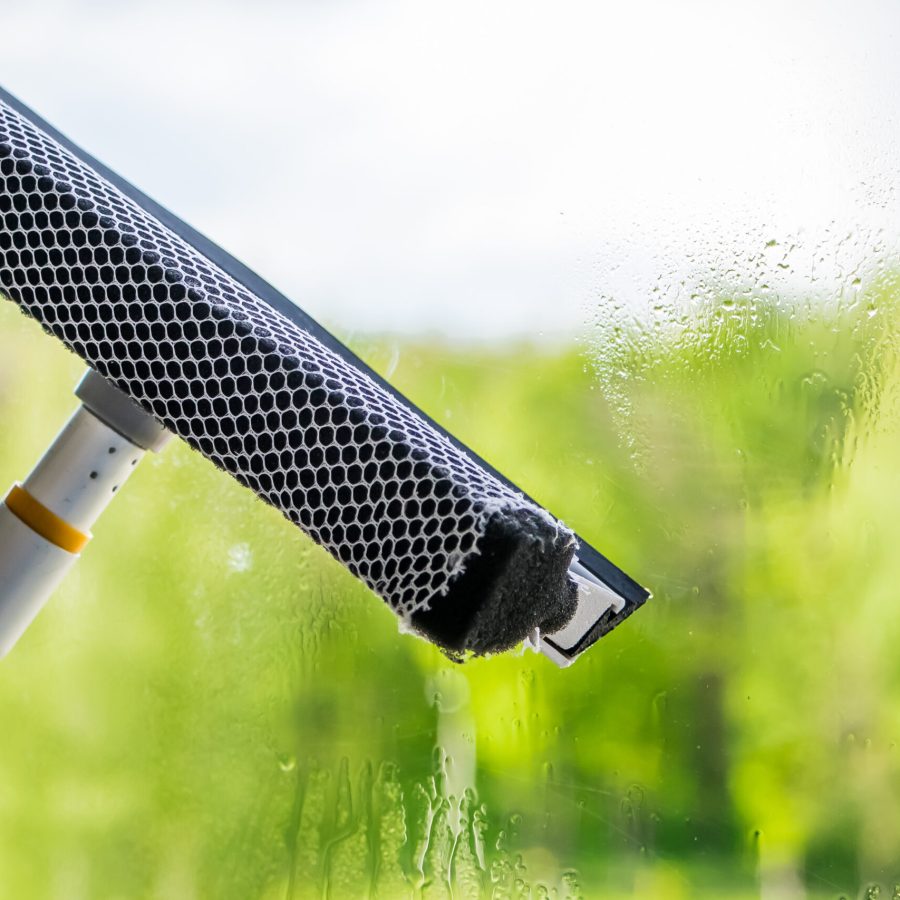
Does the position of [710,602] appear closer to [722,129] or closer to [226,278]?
[722,129]

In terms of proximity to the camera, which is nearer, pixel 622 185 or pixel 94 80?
pixel 622 185

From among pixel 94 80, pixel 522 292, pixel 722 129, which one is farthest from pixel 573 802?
pixel 94 80

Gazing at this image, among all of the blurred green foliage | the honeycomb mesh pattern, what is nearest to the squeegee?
the honeycomb mesh pattern

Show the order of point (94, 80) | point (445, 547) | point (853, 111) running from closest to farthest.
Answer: point (445, 547) → point (853, 111) → point (94, 80)

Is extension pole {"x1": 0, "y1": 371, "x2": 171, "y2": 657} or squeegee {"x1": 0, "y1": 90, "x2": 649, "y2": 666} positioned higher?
squeegee {"x1": 0, "y1": 90, "x2": 649, "y2": 666}

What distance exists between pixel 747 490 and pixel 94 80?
2.00 ft

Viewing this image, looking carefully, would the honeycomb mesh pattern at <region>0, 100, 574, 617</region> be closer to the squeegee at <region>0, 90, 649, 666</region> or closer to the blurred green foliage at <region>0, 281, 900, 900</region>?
the squeegee at <region>0, 90, 649, 666</region>

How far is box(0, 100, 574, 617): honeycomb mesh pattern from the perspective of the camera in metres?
0.27

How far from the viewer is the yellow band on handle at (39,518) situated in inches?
15.2

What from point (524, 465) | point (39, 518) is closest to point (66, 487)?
point (39, 518)

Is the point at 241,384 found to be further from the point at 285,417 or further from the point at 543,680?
the point at 543,680

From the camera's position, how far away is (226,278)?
33 cm

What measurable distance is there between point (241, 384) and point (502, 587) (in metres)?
0.10

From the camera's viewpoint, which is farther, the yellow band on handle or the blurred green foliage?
the blurred green foliage
